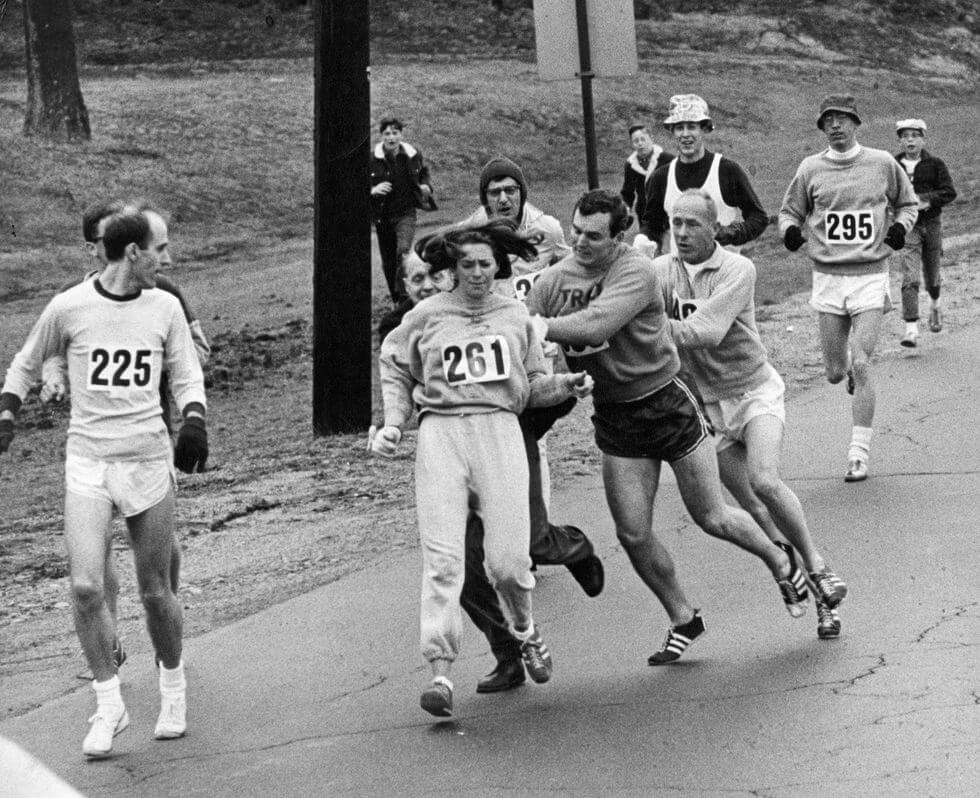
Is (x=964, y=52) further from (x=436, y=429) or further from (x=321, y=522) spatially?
(x=436, y=429)

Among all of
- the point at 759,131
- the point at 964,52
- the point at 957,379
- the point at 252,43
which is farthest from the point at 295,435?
the point at 964,52

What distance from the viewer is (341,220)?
13.5 meters

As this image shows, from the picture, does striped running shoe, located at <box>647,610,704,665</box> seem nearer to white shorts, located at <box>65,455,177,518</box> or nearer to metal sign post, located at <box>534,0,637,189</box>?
white shorts, located at <box>65,455,177,518</box>

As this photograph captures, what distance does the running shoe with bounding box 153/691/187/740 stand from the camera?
285 inches

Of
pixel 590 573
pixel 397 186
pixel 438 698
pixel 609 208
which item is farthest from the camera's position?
pixel 397 186

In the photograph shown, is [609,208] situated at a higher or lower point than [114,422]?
higher

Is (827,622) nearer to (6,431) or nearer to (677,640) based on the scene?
(677,640)

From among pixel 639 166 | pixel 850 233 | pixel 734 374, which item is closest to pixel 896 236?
pixel 850 233

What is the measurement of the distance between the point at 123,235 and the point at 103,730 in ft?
5.55

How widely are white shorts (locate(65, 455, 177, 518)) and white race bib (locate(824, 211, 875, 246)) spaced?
5.33 m

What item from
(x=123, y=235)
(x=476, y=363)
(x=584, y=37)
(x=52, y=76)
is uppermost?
(x=584, y=37)

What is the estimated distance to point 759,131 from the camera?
107 feet

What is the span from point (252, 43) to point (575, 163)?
355 inches

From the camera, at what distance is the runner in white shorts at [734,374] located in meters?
7.99
